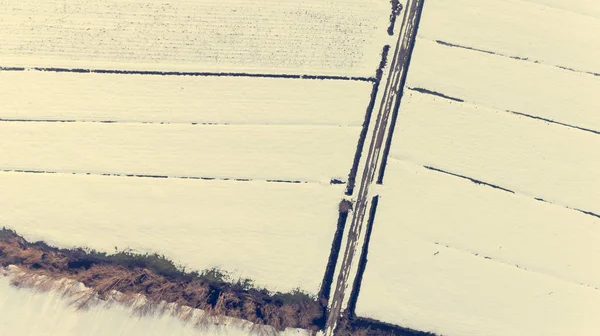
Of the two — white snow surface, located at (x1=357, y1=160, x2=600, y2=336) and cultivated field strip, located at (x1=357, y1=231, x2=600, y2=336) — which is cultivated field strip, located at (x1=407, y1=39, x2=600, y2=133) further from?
cultivated field strip, located at (x1=357, y1=231, x2=600, y2=336)

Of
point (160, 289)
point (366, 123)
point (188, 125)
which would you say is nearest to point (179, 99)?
point (188, 125)

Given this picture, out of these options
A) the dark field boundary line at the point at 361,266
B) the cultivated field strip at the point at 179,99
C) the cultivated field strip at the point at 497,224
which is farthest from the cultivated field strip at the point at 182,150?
the cultivated field strip at the point at 497,224

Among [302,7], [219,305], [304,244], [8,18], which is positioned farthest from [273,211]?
[8,18]

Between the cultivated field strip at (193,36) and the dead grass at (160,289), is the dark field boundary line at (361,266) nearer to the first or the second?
the dead grass at (160,289)

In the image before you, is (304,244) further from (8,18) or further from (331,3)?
(8,18)

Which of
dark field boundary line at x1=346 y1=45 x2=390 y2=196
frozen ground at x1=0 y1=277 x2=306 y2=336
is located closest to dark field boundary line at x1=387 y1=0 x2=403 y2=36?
dark field boundary line at x1=346 y1=45 x2=390 y2=196
